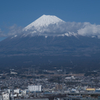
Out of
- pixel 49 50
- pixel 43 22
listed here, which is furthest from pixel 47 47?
pixel 43 22

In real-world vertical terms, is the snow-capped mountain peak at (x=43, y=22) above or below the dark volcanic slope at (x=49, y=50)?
above

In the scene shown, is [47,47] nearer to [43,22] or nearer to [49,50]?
[49,50]

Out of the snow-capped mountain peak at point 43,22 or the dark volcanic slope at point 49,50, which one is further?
the snow-capped mountain peak at point 43,22

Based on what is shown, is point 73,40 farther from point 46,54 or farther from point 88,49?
point 46,54

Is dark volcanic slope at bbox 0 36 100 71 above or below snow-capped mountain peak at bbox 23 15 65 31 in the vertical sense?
below
